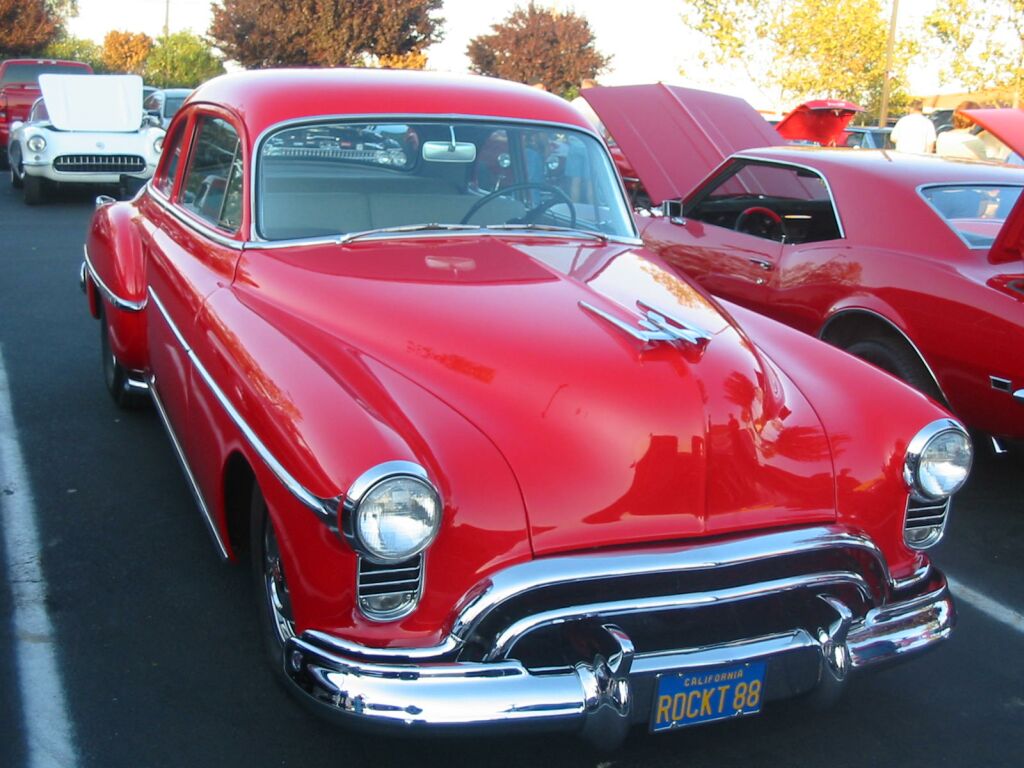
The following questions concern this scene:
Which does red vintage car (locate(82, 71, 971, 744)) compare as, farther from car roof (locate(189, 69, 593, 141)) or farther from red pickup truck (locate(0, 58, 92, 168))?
red pickup truck (locate(0, 58, 92, 168))

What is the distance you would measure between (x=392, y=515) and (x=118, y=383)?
11.3 ft

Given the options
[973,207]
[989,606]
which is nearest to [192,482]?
[989,606]

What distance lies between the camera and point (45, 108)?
46.3 feet

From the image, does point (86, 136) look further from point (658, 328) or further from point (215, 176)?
point (658, 328)

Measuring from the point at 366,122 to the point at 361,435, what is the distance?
181cm

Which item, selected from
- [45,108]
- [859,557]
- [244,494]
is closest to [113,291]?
[244,494]

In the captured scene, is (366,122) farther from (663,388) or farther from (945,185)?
(945,185)

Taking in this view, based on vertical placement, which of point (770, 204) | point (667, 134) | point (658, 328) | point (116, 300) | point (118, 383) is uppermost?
point (667, 134)

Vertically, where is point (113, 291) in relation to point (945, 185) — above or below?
below

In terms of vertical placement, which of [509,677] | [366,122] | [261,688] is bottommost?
[261,688]

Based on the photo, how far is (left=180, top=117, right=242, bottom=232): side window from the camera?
3875 millimetres

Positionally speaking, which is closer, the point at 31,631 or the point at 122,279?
the point at 31,631

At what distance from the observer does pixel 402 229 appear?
12.4 ft

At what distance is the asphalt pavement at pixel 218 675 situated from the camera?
2.87m
